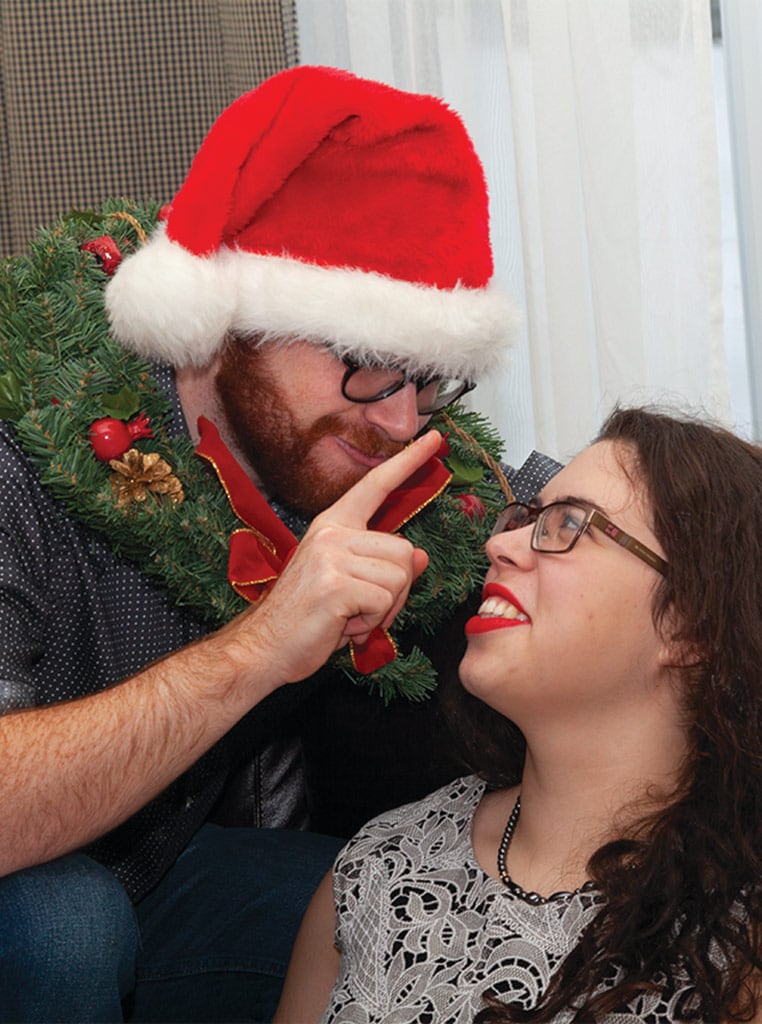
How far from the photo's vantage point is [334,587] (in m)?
1.14

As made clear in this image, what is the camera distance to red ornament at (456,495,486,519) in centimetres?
158

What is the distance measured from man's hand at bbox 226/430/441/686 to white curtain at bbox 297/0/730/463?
28.4 inches

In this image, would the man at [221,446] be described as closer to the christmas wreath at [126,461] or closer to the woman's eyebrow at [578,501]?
the christmas wreath at [126,461]

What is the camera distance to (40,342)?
1.44 meters

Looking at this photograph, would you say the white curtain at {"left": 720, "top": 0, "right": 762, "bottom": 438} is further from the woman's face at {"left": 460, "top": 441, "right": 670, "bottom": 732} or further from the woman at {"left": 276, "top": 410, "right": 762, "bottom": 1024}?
the woman's face at {"left": 460, "top": 441, "right": 670, "bottom": 732}

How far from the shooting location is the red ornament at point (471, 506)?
5.18ft

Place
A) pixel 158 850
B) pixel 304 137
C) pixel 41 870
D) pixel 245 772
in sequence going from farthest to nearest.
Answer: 1. pixel 245 772
2. pixel 158 850
3. pixel 304 137
4. pixel 41 870

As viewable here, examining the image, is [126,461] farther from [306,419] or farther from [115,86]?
[115,86]

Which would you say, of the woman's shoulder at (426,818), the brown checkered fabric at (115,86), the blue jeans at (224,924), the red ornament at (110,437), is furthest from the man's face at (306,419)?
the brown checkered fabric at (115,86)

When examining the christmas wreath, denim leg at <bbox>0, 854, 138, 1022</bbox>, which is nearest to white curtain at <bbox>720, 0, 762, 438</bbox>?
Answer: the christmas wreath

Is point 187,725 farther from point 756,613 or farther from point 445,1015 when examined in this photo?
point 756,613

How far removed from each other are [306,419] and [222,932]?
64 centimetres

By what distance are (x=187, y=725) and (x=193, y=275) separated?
50 centimetres

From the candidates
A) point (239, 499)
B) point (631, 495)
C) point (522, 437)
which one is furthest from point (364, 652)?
point (522, 437)
